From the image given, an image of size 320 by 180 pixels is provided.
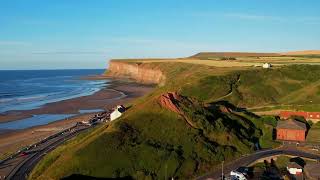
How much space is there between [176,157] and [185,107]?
37.7ft

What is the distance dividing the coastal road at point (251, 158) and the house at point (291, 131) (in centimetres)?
538

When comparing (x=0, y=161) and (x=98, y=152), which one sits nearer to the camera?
(x=98, y=152)

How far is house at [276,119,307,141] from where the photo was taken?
59.8 meters

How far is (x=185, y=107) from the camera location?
2260 inches

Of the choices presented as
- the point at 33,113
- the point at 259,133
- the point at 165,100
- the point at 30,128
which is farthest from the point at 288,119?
the point at 33,113

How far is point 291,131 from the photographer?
2368 inches

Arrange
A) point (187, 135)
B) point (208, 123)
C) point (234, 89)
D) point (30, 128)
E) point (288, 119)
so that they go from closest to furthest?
point (187, 135), point (208, 123), point (288, 119), point (30, 128), point (234, 89)

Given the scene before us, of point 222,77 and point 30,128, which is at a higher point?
point 222,77

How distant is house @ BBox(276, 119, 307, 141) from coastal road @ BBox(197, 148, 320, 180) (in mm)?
5385

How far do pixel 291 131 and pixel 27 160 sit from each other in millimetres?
35735

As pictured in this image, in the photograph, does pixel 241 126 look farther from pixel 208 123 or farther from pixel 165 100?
pixel 165 100

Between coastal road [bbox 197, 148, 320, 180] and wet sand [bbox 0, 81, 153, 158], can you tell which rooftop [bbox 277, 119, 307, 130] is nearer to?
coastal road [bbox 197, 148, 320, 180]

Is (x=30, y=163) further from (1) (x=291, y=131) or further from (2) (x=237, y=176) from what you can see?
(1) (x=291, y=131)

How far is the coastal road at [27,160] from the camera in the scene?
50.3 m
